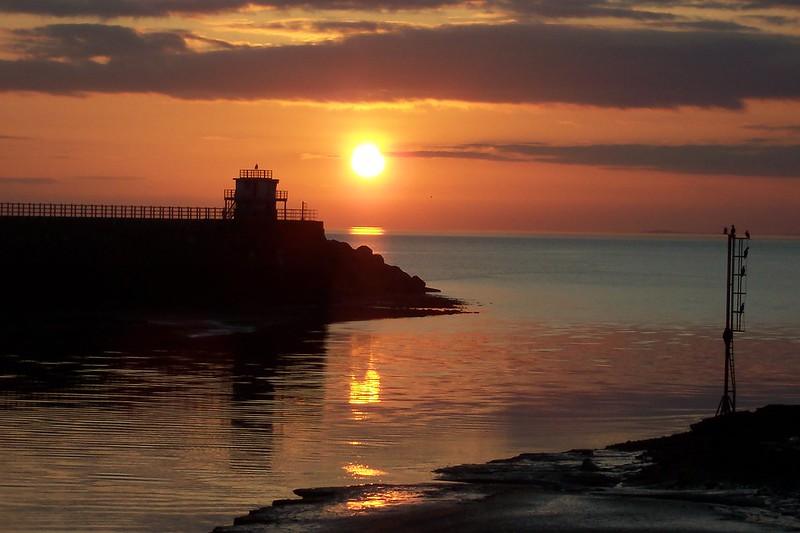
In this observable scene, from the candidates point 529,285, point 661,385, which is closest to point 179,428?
point 661,385

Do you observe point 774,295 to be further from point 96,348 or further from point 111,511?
point 111,511

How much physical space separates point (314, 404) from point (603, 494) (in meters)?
16.0

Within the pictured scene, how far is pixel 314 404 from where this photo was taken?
37906 mm

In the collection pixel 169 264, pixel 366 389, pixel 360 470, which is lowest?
pixel 360 470

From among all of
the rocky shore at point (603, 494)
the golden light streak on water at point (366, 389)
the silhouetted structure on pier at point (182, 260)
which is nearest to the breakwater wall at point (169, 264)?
the silhouetted structure on pier at point (182, 260)

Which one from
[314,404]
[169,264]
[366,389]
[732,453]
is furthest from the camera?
[169,264]

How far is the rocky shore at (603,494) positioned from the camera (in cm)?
2108

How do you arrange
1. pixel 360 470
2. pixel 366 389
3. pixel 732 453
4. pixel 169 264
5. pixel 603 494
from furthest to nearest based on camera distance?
pixel 169 264 → pixel 366 389 → pixel 360 470 → pixel 732 453 → pixel 603 494

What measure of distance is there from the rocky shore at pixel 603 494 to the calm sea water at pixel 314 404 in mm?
1565

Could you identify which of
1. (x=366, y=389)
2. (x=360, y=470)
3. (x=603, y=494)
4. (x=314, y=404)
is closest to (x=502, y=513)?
(x=603, y=494)

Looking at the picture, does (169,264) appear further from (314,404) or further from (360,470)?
(360,470)

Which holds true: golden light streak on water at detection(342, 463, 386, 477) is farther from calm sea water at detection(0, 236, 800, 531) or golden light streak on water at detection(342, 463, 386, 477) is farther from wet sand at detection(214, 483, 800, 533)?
wet sand at detection(214, 483, 800, 533)

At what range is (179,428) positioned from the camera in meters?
32.5

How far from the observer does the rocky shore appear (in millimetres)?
21078
